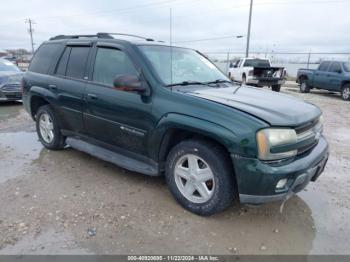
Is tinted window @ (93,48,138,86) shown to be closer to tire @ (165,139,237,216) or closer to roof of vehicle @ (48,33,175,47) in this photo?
roof of vehicle @ (48,33,175,47)

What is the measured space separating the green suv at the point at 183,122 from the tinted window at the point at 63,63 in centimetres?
2

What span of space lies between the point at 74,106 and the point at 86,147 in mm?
616

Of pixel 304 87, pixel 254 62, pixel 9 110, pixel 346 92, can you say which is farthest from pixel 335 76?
pixel 9 110

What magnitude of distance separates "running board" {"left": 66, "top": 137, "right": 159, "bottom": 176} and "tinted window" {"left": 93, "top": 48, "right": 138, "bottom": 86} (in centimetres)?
93

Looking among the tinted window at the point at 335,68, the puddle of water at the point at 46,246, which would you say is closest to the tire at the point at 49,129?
the puddle of water at the point at 46,246

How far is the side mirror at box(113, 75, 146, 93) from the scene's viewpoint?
333cm

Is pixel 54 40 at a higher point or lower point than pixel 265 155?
higher

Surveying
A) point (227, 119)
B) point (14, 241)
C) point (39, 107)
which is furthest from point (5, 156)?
point (227, 119)

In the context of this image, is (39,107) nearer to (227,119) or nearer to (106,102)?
(106,102)

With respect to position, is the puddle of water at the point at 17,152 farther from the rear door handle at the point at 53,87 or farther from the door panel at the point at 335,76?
the door panel at the point at 335,76

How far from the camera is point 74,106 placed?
4.38 metres

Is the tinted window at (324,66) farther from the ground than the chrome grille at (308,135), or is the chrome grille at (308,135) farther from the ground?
the chrome grille at (308,135)

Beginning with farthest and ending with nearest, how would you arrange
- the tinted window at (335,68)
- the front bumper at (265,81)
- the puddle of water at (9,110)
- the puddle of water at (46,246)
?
the tinted window at (335,68), the front bumper at (265,81), the puddle of water at (9,110), the puddle of water at (46,246)

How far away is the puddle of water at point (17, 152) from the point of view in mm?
4402
